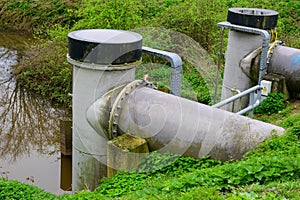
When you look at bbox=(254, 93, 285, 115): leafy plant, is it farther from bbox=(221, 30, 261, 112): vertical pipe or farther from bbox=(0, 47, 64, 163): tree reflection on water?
bbox=(0, 47, 64, 163): tree reflection on water

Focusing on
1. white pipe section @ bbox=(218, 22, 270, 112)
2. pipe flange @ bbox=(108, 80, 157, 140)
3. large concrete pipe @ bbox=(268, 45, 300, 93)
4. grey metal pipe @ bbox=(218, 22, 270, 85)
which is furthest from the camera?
white pipe section @ bbox=(218, 22, 270, 112)

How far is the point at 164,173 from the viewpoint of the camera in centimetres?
522

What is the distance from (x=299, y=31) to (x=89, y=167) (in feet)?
37.1

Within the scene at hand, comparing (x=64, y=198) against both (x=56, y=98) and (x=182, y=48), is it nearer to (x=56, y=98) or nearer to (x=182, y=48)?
(x=56, y=98)

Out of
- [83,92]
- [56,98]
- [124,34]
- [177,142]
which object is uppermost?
[124,34]

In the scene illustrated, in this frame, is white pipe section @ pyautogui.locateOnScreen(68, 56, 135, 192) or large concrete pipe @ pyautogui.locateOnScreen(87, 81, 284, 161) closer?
large concrete pipe @ pyautogui.locateOnScreen(87, 81, 284, 161)

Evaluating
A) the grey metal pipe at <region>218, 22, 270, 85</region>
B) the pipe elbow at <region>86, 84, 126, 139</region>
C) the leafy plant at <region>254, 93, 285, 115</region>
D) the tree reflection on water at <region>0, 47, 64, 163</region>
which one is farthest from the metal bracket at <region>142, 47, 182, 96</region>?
the tree reflection on water at <region>0, 47, 64, 163</region>

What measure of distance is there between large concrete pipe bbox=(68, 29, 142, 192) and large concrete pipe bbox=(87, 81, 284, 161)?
17cm

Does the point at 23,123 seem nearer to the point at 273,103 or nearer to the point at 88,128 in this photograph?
the point at 88,128

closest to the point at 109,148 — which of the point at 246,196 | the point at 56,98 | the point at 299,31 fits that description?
the point at 246,196

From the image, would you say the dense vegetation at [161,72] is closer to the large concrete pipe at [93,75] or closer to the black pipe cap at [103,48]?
the large concrete pipe at [93,75]

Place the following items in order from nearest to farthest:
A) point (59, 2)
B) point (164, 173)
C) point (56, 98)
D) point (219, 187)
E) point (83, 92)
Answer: point (219, 187) < point (164, 173) < point (83, 92) < point (56, 98) < point (59, 2)

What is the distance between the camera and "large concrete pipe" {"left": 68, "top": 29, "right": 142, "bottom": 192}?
17.7ft

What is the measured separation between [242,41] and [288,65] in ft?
3.31
